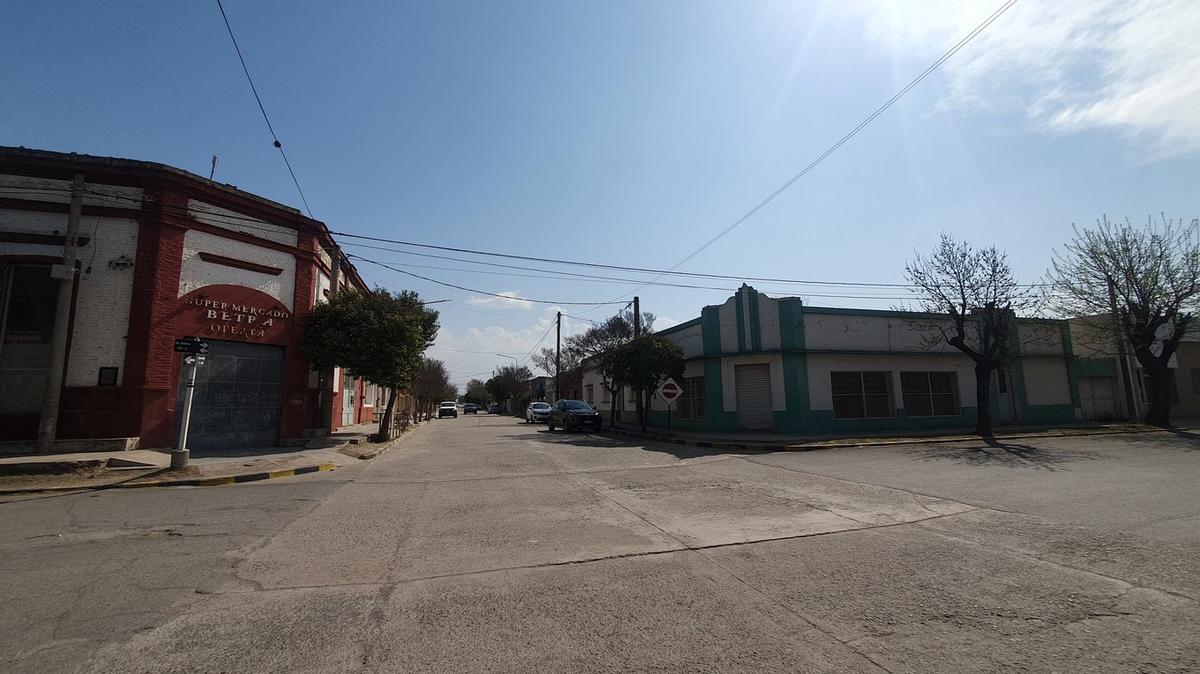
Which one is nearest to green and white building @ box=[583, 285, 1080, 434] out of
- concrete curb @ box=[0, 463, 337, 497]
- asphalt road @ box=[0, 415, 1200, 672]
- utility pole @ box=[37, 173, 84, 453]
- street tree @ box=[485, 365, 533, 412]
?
asphalt road @ box=[0, 415, 1200, 672]

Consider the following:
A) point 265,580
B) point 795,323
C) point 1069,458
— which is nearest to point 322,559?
point 265,580

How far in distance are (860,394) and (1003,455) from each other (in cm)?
831

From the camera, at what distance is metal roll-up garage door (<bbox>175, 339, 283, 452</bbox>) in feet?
53.4

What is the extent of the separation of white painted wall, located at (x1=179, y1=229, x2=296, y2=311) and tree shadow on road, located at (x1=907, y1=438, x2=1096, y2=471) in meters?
20.8

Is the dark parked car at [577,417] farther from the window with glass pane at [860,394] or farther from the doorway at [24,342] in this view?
the doorway at [24,342]

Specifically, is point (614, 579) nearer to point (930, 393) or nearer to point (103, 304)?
point (103, 304)

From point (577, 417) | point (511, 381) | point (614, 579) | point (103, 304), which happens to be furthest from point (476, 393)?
point (614, 579)

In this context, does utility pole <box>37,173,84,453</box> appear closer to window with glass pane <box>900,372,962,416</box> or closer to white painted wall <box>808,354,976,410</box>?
white painted wall <box>808,354,976,410</box>

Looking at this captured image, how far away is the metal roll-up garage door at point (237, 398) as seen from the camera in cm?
1628

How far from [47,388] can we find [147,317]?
9.50 ft

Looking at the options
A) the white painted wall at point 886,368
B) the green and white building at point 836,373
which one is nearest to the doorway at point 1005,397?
the green and white building at point 836,373

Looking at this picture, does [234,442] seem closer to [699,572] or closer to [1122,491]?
[699,572]

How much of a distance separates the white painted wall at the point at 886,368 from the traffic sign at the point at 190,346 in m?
20.7

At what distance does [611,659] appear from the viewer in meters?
3.46
